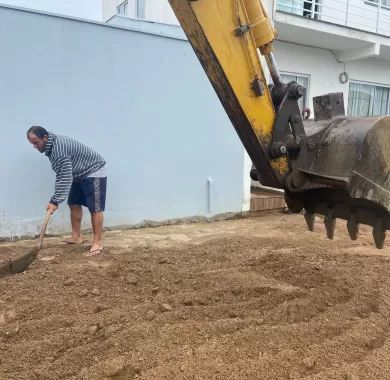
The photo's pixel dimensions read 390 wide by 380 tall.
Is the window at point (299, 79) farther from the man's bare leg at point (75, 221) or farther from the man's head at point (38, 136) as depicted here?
the man's head at point (38, 136)

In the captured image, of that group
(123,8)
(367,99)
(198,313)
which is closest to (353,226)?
(198,313)

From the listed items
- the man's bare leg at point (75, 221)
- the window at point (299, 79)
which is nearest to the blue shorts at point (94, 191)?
the man's bare leg at point (75, 221)

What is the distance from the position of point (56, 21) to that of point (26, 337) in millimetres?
4121

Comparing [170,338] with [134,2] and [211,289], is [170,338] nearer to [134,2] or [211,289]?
[211,289]

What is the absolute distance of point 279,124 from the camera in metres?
2.94

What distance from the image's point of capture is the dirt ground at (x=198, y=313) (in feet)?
9.05

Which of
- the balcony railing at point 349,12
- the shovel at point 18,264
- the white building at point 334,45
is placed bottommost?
the shovel at point 18,264

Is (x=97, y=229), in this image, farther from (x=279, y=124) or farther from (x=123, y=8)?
(x=123, y=8)

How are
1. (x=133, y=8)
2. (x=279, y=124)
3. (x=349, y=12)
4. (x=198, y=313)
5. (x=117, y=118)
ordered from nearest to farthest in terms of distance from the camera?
(x=279, y=124) → (x=198, y=313) → (x=117, y=118) → (x=349, y=12) → (x=133, y=8)

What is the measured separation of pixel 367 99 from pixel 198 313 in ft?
27.8

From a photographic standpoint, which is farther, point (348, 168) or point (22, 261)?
point (22, 261)

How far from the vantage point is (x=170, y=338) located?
3.05 m

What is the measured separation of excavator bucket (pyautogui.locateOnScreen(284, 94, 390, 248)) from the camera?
2.69 m

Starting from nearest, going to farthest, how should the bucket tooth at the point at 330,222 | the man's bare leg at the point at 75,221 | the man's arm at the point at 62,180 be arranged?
the bucket tooth at the point at 330,222
the man's arm at the point at 62,180
the man's bare leg at the point at 75,221
